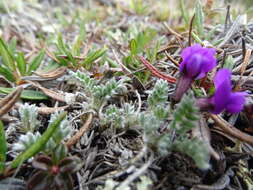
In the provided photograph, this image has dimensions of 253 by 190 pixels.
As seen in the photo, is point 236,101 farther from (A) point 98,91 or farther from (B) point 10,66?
(B) point 10,66

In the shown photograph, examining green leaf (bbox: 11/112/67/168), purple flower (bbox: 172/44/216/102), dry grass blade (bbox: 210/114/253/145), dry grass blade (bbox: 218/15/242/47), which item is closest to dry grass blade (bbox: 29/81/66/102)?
green leaf (bbox: 11/112/67/168)

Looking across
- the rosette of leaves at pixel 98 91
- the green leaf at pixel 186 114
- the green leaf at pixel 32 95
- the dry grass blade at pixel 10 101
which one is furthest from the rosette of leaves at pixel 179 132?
the green leaf at pixel 32 95

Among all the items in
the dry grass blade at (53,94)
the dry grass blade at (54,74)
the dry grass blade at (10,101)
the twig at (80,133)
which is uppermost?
the dry grass blade at (54,74)

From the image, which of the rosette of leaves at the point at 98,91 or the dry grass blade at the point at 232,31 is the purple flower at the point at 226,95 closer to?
the rosette of leaves at the point at 98,91

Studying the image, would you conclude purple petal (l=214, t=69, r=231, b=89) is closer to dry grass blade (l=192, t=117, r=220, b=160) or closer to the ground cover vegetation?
the ground cover vegetation

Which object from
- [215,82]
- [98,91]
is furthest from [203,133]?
[98,91]

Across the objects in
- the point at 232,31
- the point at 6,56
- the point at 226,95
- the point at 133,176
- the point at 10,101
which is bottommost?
the point at 133,176

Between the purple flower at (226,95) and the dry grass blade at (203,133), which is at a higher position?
the purple flower at (226,95)
